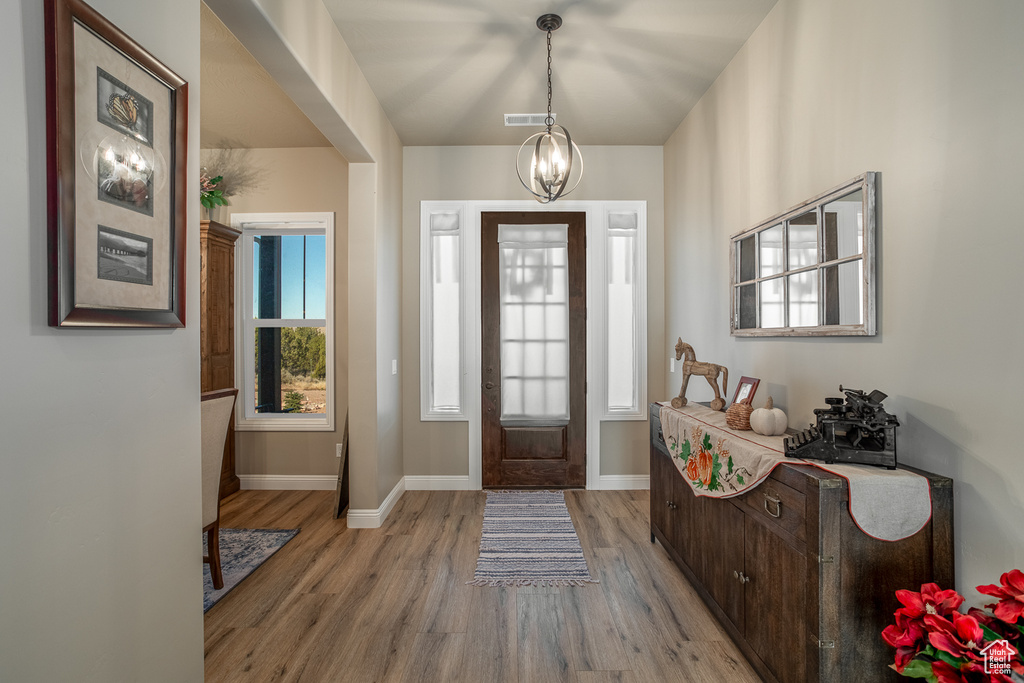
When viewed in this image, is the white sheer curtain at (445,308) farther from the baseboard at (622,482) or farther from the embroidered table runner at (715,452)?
the embroidered table runner at (715,452)

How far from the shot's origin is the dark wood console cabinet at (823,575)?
145cm

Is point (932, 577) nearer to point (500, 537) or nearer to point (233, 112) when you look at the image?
point (500, 537)

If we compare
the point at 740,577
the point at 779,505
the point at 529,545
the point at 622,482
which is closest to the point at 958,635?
the point at 779,505

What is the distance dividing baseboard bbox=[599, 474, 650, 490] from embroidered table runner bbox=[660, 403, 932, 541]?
1.40 metres

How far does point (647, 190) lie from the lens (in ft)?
13.5

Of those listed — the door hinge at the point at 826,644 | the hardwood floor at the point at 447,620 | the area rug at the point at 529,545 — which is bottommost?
the hardwood floor at the point at 447,620

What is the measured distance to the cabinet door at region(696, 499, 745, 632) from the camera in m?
1.97

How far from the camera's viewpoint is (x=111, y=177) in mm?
1134

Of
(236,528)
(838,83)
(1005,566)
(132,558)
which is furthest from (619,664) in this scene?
(236,528)

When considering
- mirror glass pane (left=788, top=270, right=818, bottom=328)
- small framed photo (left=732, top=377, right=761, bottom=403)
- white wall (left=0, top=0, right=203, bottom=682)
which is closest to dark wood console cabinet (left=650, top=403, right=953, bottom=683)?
small framed photo (left=732, top=377, right=761, bottom=403)

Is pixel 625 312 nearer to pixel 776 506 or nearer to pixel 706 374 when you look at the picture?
pixel 706 374

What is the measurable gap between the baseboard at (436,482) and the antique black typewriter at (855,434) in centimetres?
292

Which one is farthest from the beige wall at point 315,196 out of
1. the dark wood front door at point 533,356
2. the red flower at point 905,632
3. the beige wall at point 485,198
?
the red flower at point 905,632

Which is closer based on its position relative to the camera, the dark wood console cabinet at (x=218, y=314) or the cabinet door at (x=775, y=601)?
the cabinet door at (x=775, y=601)
